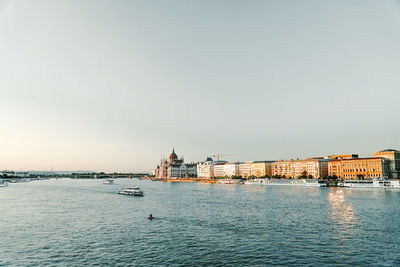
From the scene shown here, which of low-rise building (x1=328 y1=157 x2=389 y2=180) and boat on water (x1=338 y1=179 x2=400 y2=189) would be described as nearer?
boat on water (x1=338 y1=179 x2=400 y2=189)

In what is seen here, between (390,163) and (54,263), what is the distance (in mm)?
157365

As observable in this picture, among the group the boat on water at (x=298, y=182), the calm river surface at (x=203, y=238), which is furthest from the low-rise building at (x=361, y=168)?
the calm river surface at (x=203, y=238)

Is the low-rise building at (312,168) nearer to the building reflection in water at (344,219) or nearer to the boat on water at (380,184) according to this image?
the boat on water at (380,184)

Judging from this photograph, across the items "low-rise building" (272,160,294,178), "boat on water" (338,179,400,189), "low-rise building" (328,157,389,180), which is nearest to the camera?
"boat on water" (338,179,400,189)

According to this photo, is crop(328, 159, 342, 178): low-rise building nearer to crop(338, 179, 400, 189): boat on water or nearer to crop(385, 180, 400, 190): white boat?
crop(338, 179, 400, 189): boat on water

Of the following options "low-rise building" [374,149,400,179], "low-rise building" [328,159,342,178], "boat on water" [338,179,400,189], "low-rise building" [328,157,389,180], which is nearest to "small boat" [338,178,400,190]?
"boat on water" [338,179,400,189]

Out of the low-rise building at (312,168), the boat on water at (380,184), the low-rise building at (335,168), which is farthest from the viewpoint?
the low-rise building at (312,168)

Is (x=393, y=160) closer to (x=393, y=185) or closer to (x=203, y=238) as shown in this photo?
(x=393, y=185)

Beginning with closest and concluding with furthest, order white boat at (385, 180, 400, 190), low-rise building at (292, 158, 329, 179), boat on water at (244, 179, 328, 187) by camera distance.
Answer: white boat at (385, 180, 400, 190)
boat on water at (244, 179, 328, 187)
low-rise building at (292, 158, 329, 179)

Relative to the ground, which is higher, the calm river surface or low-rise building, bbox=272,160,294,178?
low-rise building, bbox=272,160,294,178

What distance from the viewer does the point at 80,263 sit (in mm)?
26484

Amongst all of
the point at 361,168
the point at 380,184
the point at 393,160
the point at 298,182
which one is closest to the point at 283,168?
the point at 361,168

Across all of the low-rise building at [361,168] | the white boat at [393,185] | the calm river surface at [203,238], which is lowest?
the calm river surface at [203,238]

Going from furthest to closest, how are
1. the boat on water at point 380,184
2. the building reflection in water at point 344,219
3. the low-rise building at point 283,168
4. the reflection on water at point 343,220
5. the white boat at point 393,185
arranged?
the low-rise building at point 283,168 → the boat on water at point 380,184 → the white boat at point 393,185 → the building reflection in water at point 344,219 → the reflection on water at point 343,220
